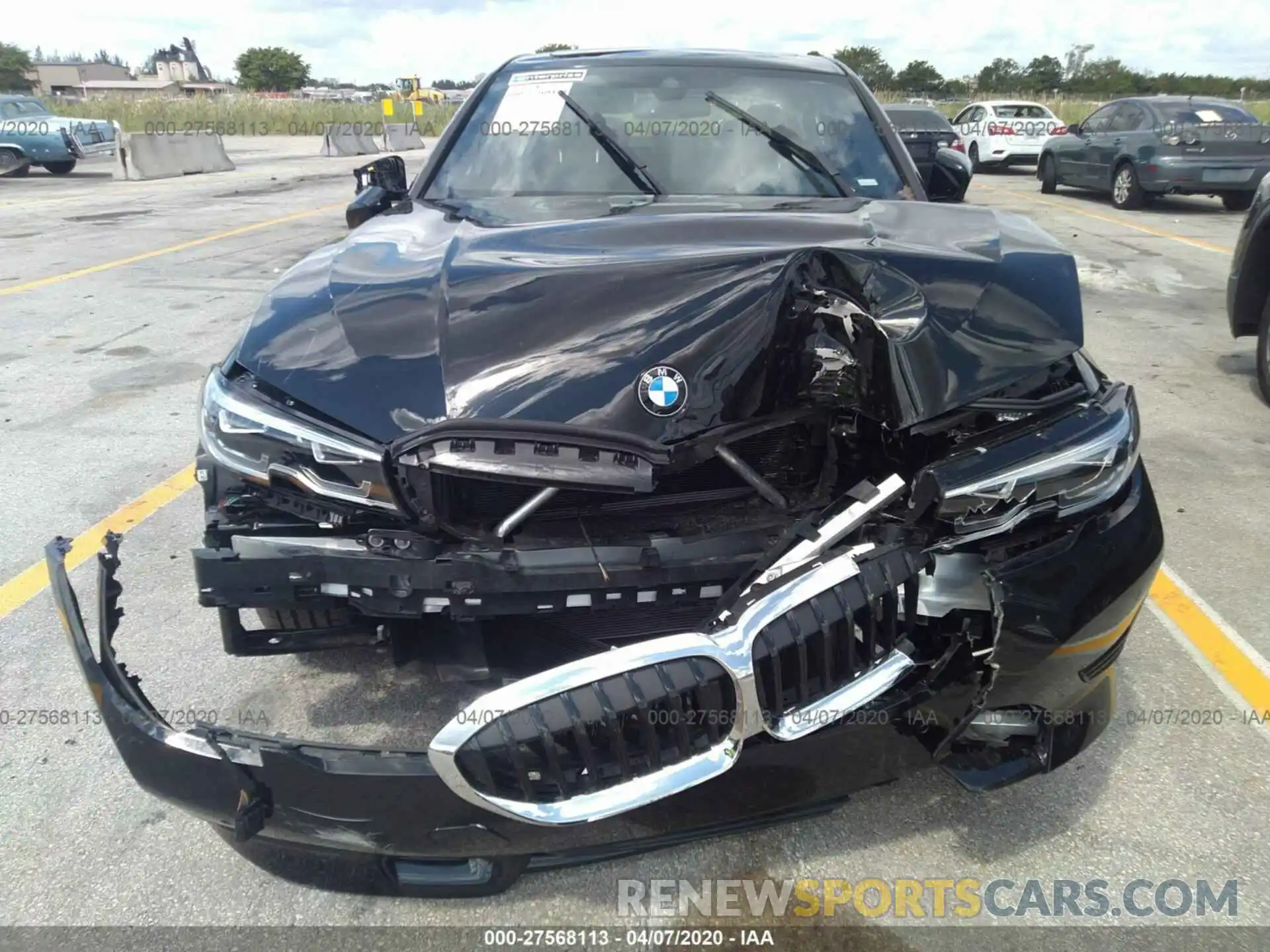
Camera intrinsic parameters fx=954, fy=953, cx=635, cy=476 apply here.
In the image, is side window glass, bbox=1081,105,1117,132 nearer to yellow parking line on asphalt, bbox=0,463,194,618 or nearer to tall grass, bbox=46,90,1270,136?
yellow parking line on asphalt, bbox=0,463,194,618

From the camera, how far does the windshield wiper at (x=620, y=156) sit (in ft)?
10.4

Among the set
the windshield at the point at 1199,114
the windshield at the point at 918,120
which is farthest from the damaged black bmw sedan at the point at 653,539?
the windshield at the point at 918,120

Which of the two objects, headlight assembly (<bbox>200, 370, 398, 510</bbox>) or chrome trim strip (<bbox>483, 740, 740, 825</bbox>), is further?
headlight assembly (<bbox>200, 370, 398, 510</bbox>)

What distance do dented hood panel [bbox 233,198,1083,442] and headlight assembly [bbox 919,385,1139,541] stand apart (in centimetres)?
14

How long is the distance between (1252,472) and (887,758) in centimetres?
362

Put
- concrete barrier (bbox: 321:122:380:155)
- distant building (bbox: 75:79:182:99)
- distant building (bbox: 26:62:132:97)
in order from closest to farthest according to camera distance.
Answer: concrete barrier (bbox: 321:122:380:155)
distant building (bbox: 75:79:182:99)
distant building (bbox: 26:62:132:97)

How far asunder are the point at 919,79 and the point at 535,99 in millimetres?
65302

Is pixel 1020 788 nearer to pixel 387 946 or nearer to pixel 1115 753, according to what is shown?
pixel 1115 753

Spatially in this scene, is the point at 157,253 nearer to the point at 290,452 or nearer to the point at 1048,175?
the point at 290,452

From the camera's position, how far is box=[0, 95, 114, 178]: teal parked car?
18953mm

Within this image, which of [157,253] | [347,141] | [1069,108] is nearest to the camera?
[157,253]

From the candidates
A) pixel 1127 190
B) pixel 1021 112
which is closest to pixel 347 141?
pixel 1021 112

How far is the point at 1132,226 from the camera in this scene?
41.1 ft

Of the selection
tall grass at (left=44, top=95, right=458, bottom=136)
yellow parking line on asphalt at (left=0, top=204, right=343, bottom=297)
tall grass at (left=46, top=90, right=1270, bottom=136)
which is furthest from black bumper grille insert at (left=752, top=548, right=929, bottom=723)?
tall grass at (left=44, top=95, right=458, bottom=136)
